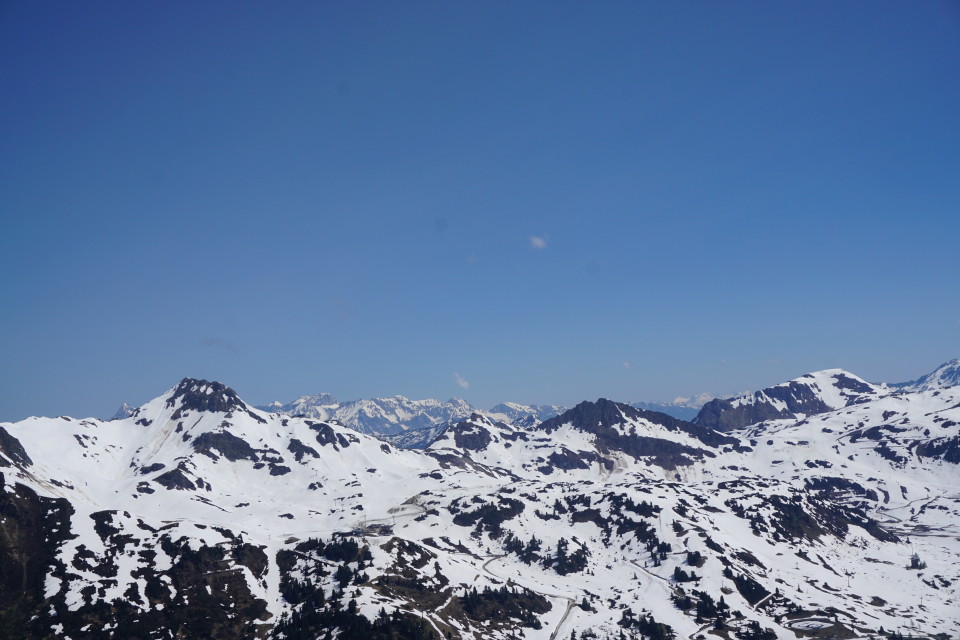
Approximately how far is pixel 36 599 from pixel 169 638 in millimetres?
45127

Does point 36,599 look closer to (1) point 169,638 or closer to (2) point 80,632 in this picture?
(2) point 80,632

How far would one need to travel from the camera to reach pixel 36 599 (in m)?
200

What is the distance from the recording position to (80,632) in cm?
18888

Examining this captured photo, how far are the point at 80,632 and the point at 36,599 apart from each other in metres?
23.6

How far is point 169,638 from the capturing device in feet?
639

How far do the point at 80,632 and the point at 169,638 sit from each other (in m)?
24.6

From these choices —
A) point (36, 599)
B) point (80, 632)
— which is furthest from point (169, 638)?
point (36, 599)

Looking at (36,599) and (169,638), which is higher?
(36,599)
